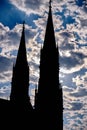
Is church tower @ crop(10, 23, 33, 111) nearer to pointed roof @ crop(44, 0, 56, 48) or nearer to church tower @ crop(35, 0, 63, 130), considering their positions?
church tower @ crop(35, 0, 63, 130)

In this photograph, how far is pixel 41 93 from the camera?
52.3 meters

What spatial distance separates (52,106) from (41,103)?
175 centimetres

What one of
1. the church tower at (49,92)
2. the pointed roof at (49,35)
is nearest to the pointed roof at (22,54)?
the church tower at (49,92)

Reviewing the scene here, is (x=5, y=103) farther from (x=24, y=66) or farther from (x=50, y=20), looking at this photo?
(x=50, y=20)

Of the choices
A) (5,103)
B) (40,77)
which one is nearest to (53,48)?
(40,77)

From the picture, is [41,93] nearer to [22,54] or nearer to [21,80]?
[21,80]

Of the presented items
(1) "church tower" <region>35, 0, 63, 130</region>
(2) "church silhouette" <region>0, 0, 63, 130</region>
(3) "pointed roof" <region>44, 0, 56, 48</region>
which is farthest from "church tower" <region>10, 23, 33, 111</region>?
(3) "pointed roof" <region>44, 0, 56, 48</region>

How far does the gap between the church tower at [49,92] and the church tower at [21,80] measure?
8.90ft

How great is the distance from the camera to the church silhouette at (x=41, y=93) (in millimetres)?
47281

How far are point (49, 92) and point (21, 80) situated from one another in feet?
19.3

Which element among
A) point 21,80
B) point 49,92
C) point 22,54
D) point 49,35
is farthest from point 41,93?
point 49,35

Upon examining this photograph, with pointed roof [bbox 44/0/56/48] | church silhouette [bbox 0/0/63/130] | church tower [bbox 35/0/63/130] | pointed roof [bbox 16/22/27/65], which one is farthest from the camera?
pointed roof [bbox 16/22/27/65]

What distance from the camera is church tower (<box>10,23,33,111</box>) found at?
5531cm

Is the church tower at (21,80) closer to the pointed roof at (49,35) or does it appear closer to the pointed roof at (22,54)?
the pointed roof at (22,54)
